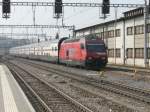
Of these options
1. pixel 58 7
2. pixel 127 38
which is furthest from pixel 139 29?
pixel 58 7

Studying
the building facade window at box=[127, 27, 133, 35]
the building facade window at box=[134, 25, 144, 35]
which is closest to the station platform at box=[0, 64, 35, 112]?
the building facade window at box=[134, 25, 144, 35]

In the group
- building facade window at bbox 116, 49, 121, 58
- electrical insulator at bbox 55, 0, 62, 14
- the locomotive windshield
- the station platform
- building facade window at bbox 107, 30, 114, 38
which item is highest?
electrical insulator at bbox 55, 0, 62, 14

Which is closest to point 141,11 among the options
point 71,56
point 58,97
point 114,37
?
point 114,37

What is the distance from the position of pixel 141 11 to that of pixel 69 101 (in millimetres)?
44548

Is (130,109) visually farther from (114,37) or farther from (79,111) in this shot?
(114,37)

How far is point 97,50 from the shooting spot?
40500 mm

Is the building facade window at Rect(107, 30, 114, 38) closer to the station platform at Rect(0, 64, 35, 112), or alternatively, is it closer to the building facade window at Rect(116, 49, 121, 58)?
the building facade window at Rect(116, 49, 121, 58)

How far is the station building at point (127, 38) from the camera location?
57625 millimetres

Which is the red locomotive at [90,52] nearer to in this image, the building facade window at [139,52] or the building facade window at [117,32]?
the building facade window at [139,52]

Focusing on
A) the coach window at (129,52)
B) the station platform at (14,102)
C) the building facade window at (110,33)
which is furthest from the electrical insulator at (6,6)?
the building facade window at (110,33)

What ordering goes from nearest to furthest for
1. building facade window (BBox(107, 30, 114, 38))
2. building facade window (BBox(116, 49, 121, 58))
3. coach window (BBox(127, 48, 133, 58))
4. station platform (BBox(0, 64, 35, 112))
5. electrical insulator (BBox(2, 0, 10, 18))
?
station platform (BBox(0, 64, 35, 112)) → electrical insulator (BBox(2, 0, 10, 18)) → coach window (BBox(127, 48, 133, 58)) → building facade window (BBox(116, 49, 121, 58)) → building facade window (BBox(107, 30, 114, 38))

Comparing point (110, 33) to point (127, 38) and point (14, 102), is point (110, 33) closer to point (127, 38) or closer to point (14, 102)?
point (127, 38)

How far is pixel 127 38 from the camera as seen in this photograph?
62500mm

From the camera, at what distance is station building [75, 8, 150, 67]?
57.6 m
